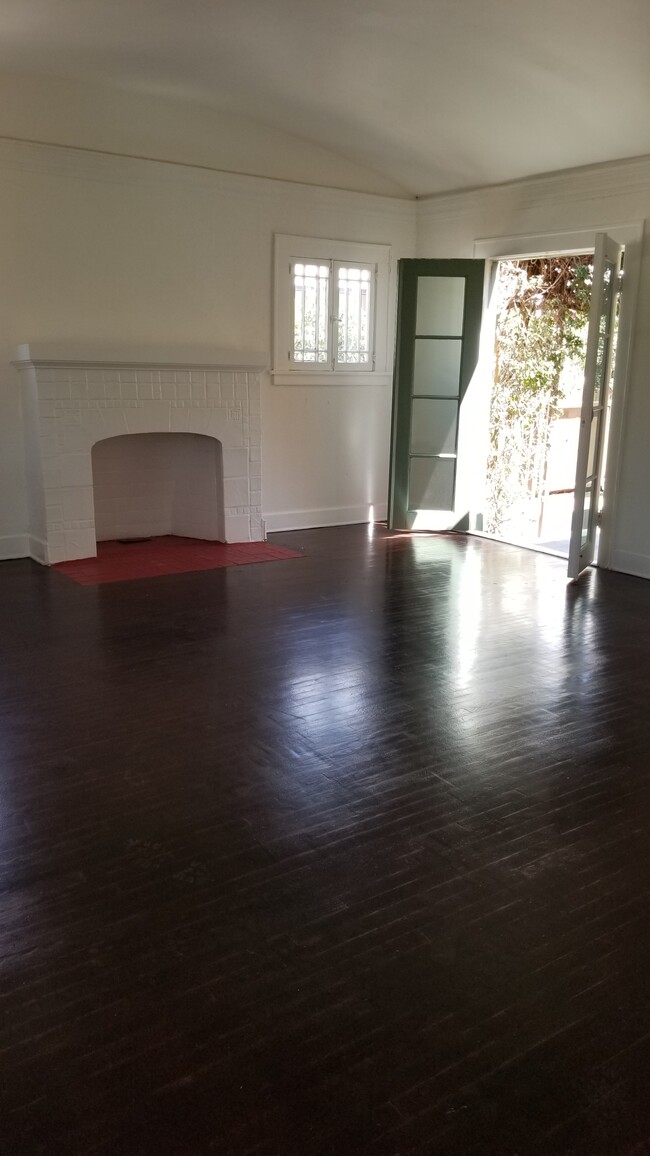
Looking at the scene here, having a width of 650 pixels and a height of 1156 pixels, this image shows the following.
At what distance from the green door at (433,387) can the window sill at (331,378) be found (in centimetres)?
45

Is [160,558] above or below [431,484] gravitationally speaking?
below

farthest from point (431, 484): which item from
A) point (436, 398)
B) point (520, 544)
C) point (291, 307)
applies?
point (291, 307)

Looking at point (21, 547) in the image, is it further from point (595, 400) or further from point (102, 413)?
point (595, 400)

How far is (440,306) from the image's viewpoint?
6.98 metres

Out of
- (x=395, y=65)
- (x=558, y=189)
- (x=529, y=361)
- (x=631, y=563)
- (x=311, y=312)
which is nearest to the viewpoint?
(x=395, y=65)

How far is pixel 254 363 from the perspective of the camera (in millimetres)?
6543

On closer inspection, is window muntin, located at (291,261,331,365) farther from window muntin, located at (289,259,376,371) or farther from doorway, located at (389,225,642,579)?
doorway, located at (389,225,642,579)

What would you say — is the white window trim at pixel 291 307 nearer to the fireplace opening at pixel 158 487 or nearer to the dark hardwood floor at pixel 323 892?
the fireplace opening at pixel 158 487

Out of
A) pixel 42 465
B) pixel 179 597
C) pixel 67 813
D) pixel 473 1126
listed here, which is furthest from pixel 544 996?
pixel 42 465

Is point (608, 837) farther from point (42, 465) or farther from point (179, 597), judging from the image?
point (42, 465)

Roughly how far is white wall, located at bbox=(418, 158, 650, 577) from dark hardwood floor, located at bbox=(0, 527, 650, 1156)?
5.47ft

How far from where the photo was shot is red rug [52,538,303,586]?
19.1 ft

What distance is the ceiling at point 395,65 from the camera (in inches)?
176

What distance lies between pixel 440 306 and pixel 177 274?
2.04 meters
